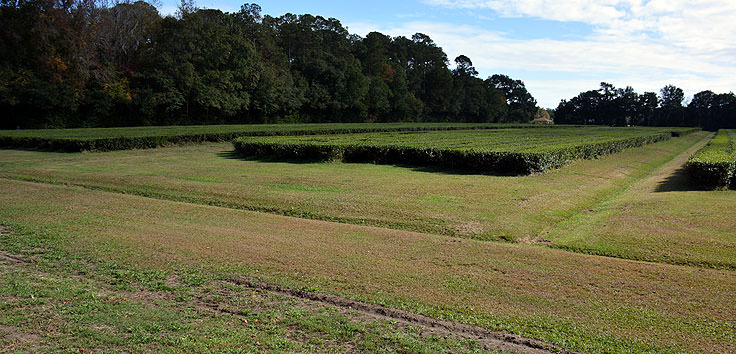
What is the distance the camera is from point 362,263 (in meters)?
6.07

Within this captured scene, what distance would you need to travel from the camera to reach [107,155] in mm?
20438

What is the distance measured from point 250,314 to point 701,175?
481 inches

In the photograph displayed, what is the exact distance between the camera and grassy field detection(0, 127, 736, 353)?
4109 mm

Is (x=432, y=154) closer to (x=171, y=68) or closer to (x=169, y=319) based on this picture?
(x=169, y=319)

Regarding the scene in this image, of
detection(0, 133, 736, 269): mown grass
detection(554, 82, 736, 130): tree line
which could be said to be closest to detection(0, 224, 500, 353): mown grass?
detection(0, 133, 736, 269): mown grass

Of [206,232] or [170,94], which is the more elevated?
[170,94]

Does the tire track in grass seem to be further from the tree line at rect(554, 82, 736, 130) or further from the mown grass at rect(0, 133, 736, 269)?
the tree line at rect(554, 82, 736, 130)

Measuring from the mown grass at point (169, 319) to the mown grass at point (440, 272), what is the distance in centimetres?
44

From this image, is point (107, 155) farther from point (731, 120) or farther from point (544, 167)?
point (731, 120)

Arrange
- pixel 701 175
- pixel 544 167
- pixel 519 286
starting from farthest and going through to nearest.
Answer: pixel 544 167
pixel 701 175
pixel 519 286

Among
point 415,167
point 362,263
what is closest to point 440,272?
point 362,263

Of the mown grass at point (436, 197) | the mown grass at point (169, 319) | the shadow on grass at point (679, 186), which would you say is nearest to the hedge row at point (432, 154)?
the mown grass at point (436, 197)

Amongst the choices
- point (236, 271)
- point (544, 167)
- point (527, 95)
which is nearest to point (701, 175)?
point (544, 167)

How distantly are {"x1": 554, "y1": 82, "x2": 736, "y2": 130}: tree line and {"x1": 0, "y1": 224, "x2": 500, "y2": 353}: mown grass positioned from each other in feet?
348
